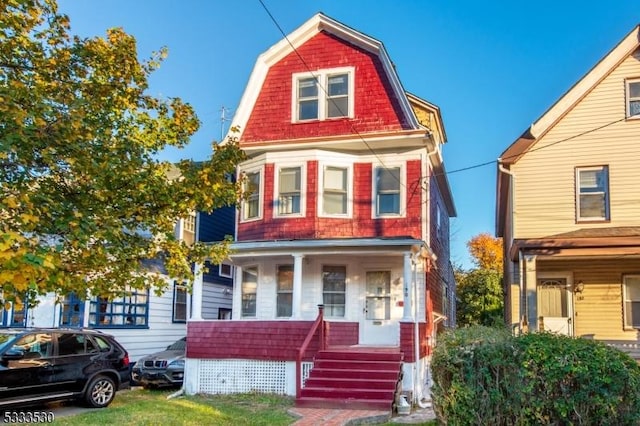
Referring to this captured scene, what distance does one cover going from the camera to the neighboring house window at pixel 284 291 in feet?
50.8

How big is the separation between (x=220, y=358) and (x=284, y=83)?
7.71 m

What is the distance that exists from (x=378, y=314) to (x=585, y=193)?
6.21m

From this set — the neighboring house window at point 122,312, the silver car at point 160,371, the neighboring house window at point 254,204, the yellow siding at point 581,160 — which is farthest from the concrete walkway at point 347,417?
the neighboring house window at point 122,312

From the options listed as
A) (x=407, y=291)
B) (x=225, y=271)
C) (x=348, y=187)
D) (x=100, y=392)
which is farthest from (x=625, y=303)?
(x=225, y=271)

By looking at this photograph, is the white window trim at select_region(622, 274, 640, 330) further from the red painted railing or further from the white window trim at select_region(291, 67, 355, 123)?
the white window trim at select_region(291, 67, 355, 123)

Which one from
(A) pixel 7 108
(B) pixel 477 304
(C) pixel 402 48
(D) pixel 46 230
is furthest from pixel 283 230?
(B) pixel 477 304

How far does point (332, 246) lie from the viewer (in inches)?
539

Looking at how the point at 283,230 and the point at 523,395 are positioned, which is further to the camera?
the point at 283,230

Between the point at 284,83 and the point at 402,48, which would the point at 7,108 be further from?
the point at 402,48

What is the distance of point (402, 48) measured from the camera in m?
16.5

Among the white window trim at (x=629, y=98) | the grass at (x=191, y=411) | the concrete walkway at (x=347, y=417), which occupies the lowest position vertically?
the grass at (x=191, y=411)

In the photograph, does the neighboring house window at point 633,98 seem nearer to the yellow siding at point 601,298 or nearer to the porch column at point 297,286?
the yellow siding at point 601,298

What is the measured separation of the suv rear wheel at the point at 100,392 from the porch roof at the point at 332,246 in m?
3.80

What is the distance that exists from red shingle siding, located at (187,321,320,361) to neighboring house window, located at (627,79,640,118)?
9866 millimetres
